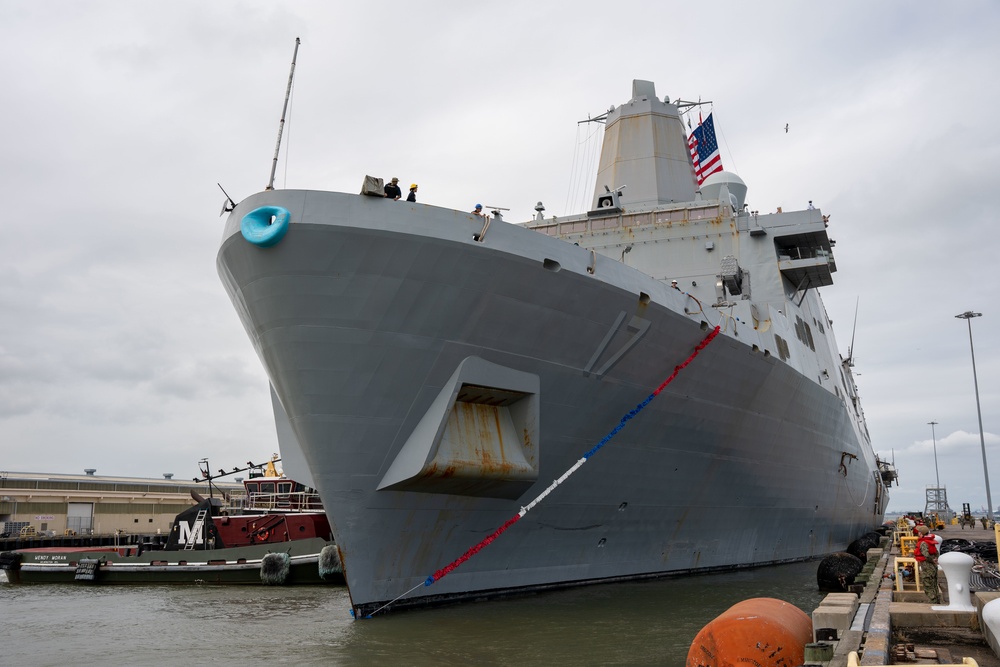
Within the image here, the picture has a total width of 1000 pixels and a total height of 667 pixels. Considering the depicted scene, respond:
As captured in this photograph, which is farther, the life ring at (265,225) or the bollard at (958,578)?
the life ring at (265,225)

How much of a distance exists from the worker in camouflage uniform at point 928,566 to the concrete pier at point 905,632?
11 centimetres

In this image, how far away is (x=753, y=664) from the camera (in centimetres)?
576

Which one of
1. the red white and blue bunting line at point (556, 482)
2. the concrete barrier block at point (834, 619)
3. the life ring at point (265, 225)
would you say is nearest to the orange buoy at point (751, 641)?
the concrete barrier block at point (834, 619)

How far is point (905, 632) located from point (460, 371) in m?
5.35

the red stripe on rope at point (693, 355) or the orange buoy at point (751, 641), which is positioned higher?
the red stripe on rope at point (693, 355)

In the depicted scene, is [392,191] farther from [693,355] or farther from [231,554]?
[231,554]

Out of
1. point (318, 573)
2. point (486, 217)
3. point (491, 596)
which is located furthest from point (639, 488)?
point (318, 573)

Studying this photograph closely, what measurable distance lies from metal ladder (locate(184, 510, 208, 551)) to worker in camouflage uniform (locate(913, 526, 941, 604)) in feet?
62.5

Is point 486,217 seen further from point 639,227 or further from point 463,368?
point 639,227

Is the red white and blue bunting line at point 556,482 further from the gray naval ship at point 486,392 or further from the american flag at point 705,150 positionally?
the american flag at point 705,150

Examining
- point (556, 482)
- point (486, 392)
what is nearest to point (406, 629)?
point (556, 482)

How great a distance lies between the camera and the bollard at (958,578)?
233 inches

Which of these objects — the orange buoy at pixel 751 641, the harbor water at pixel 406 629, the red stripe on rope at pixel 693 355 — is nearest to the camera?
the orange buoy at pixel 751 641

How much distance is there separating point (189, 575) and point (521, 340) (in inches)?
549
